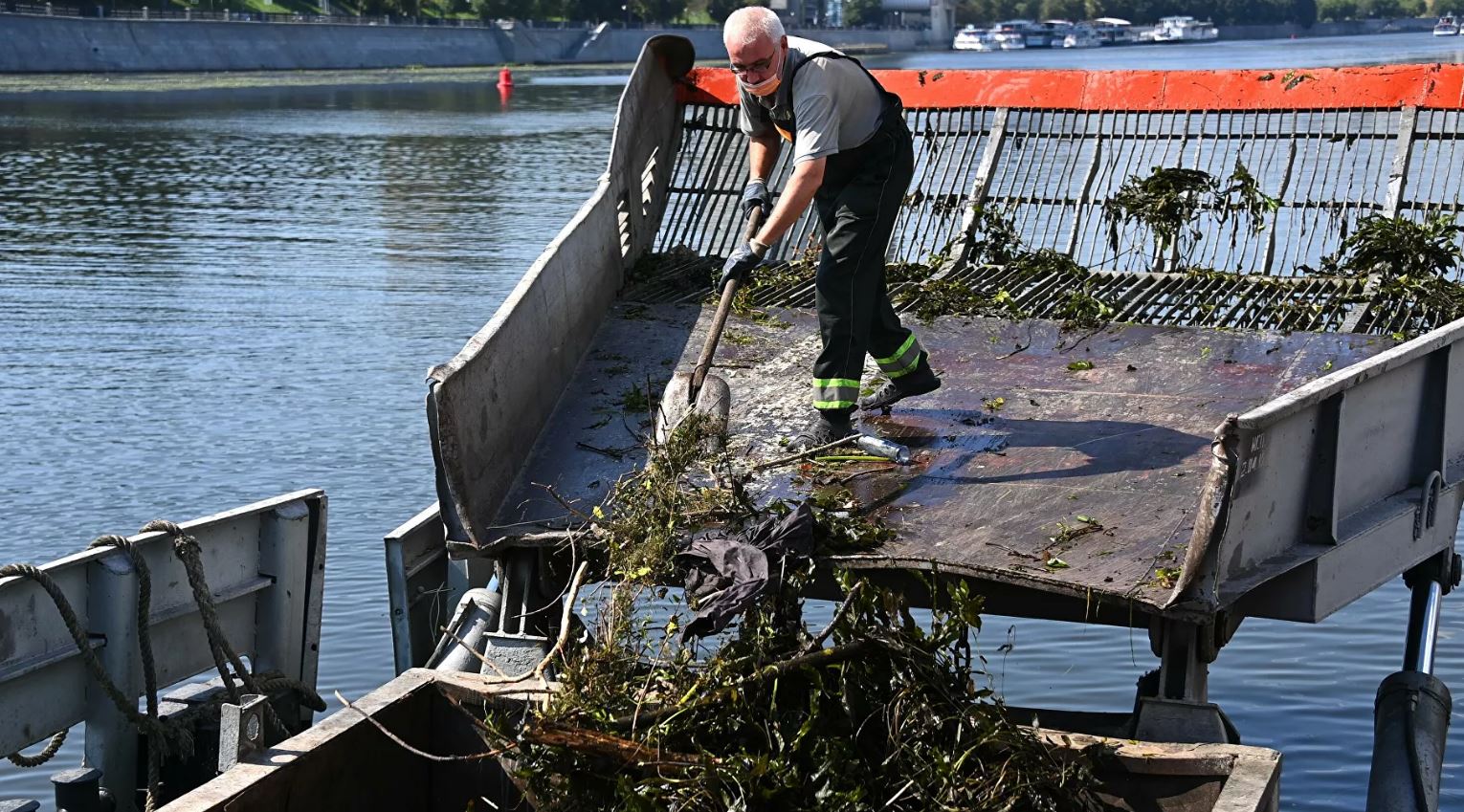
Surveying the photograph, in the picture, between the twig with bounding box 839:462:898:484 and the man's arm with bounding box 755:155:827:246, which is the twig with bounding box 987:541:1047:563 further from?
the man's arm with bounding box 755:155:827:246

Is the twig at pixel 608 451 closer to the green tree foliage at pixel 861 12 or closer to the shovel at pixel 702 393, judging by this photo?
the shovel at pixel 702 393

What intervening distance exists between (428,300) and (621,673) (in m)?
10.8

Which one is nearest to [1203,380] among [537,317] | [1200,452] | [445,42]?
[1200,452]

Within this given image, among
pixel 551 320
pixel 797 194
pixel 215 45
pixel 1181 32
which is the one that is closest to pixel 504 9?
pixel 215 45

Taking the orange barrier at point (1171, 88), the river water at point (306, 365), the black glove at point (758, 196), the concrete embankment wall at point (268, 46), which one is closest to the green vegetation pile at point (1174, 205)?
the orange barrier at point (1171, 88)

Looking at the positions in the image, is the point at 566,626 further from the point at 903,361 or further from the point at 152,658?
the point at 903,361

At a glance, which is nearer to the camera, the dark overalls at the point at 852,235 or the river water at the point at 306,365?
the dark overalls at the point at 852,235

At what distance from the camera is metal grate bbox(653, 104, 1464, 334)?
732 cm

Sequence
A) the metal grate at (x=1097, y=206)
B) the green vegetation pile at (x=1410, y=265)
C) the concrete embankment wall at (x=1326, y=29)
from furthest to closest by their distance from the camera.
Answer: the concrete embankment wall at (x=1326, y=29), the metal grate at (x=1097, y=206), the green vegetation pile at (x=1410, y=265)

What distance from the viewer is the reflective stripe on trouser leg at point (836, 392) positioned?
5707 millimetres

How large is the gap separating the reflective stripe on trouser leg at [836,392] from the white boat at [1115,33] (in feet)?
388

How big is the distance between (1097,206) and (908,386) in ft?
9.81

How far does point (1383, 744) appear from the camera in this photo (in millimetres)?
5504

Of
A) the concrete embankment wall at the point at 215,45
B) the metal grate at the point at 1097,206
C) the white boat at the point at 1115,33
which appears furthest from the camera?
the white boat at the point at 1115,33
